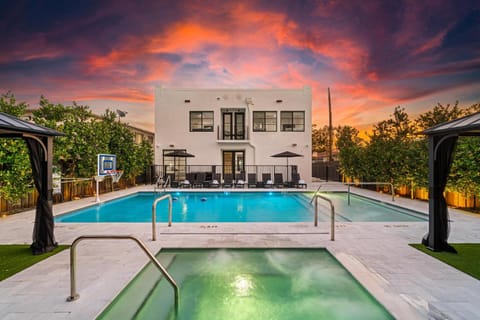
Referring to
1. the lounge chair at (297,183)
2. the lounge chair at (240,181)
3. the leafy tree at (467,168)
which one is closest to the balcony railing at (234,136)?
the lounge chair at (240,181)

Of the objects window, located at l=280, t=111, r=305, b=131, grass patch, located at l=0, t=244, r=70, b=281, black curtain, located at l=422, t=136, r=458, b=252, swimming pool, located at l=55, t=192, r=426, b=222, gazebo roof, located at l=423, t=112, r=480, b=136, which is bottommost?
swimming pool, located at l=55, t=192, r=426, b=222

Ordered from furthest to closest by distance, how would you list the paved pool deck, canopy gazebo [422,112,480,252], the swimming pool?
1. the swimming pool
2. canopy gazebo [422,112,480,252]
3. the paved pool deck

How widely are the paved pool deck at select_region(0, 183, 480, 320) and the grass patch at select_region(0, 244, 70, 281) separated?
197 millimetres

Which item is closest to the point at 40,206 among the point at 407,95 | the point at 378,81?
the point at 378,81

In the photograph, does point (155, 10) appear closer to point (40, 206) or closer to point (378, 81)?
point (40, 206)

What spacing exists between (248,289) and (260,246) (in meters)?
1.26

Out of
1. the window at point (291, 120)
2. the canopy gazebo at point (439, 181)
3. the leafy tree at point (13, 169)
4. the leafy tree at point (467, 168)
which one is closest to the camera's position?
the canopy gazebo at point (439, 181)

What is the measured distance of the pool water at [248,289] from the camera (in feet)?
9.00

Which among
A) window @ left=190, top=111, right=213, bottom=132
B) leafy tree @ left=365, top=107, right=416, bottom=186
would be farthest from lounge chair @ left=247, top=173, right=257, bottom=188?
leafy tree @ left=365, top=107, right=416, bottom=186

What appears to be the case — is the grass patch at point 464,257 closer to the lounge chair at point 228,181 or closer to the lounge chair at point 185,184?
the lounge chair at point 228,181

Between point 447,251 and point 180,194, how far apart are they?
36.7 feet

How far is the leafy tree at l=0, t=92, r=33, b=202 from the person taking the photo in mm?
6305

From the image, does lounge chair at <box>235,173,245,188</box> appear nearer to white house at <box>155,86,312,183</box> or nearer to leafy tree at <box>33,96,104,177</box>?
→ white house at <box>155,86,312,183</box>

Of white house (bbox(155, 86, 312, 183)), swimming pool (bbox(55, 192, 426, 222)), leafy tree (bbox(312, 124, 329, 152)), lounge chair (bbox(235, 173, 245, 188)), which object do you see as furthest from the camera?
leafy tree (bbox(312, 124, 329, 152))
